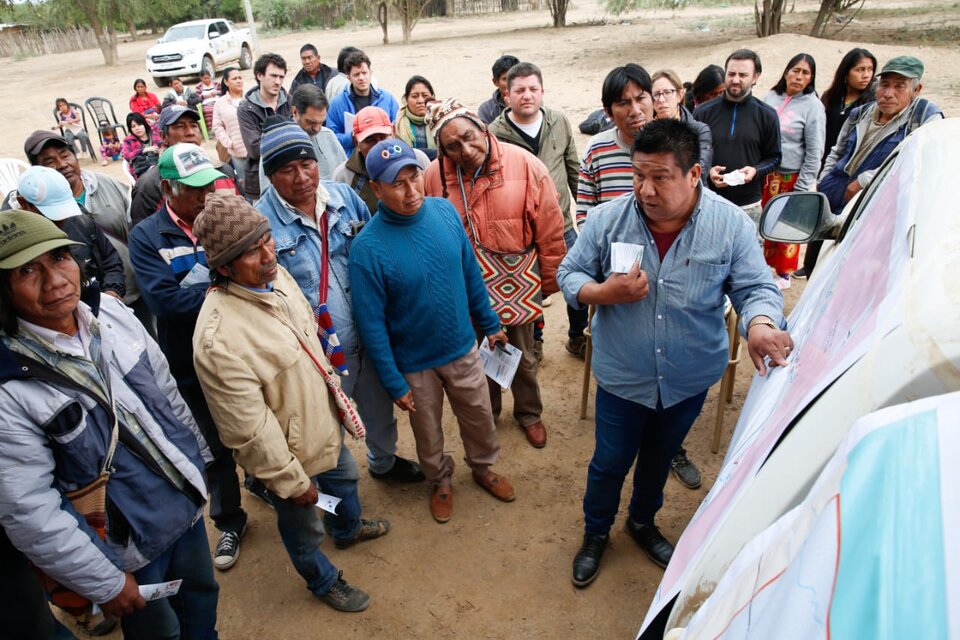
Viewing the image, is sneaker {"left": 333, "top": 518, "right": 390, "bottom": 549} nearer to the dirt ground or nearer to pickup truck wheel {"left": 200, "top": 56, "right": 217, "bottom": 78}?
the dirt ground

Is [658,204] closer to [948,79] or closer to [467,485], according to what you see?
[467,485]

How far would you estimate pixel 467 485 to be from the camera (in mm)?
3551

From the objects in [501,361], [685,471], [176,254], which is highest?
[176,254]

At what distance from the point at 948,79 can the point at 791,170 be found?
9922 mm

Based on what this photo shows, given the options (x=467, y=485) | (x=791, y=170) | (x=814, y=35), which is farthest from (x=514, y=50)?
(x=467, y=485)

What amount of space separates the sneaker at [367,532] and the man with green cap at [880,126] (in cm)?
337

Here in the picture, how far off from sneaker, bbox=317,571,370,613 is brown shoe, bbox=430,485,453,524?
61cm

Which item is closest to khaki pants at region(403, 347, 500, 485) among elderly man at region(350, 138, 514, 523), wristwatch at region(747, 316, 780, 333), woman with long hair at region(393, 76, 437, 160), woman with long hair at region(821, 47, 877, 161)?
elderly man at region(350, 138, 514, 523)

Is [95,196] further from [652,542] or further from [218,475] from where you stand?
[652,542]

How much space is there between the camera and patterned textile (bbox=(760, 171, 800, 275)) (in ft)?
15.4

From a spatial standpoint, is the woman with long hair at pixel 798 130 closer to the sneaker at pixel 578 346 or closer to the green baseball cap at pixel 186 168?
the sneaker at pixel 578 346

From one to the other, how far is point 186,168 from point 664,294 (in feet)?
7.04

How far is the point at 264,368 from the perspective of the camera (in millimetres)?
2160

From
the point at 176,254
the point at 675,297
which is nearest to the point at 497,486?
the point at 675,297
